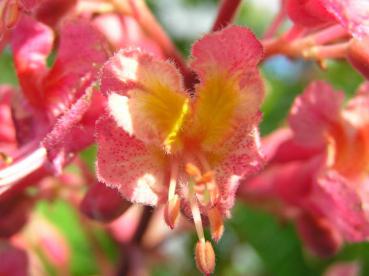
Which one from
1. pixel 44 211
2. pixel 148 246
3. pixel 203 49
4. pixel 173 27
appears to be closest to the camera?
pixel 203 49

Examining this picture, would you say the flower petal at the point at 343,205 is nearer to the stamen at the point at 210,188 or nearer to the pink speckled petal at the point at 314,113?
the pink speckled petal at the point at 314,113

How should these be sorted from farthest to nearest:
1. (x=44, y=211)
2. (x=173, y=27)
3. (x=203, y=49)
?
(x=173, y=27), (x=44, y=211), (x=203, y=49)

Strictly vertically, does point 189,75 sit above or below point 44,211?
above

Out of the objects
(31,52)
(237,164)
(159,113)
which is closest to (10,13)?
(31,52)

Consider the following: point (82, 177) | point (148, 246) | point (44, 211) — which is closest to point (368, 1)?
point (82, 177)

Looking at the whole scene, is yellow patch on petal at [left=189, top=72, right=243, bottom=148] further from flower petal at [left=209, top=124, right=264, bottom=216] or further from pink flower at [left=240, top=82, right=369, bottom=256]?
pink flower at [left=240, top=82, right=369, bottom=256]

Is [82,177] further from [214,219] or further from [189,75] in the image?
[214,219]

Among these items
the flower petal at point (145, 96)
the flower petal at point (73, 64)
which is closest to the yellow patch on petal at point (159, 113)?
the flower petal at point (145, 96)
